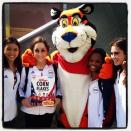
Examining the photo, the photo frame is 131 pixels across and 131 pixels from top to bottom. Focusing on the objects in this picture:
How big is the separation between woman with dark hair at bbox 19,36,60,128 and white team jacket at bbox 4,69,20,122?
0.15 ft

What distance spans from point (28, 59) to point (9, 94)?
256 mm

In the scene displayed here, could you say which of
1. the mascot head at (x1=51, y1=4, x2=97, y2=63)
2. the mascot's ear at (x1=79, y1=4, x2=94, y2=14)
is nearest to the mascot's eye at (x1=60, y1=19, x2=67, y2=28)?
the mascot head at (x1=51, y1=4, x2=97, y2=63)

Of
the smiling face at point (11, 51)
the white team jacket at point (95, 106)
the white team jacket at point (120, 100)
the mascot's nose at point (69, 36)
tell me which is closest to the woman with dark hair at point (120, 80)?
the white team jacket at point (120, 100)

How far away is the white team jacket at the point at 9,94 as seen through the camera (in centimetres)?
416

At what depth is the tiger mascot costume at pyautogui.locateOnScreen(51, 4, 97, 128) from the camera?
13.6 ft

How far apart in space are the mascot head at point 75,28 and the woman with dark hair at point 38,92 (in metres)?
0.10

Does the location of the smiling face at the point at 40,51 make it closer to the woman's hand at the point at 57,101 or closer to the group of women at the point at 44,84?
the group of women at the point at 44,84

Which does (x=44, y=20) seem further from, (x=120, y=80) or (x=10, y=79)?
(x=120, y=80)

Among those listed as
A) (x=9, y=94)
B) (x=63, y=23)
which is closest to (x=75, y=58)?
(x=63, y=23)

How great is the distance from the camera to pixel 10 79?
4.18 metres

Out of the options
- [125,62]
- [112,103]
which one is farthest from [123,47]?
[112,103]

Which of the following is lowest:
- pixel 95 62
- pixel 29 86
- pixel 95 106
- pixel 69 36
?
pixel 95 106

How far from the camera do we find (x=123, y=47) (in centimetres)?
418

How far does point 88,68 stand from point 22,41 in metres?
0.46
